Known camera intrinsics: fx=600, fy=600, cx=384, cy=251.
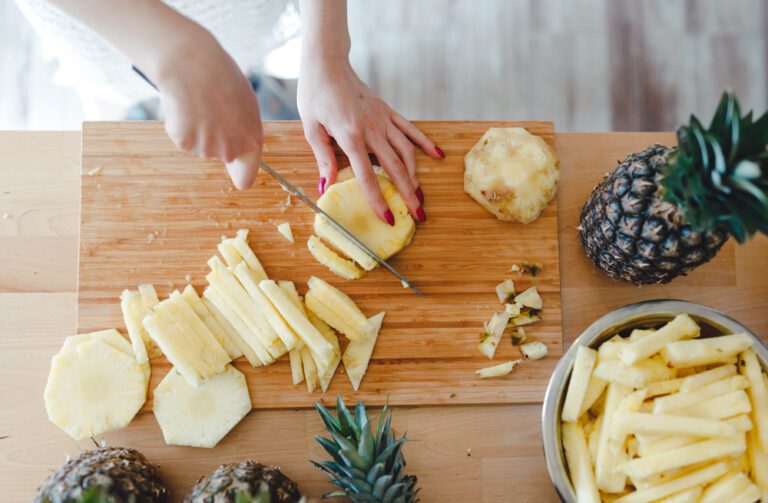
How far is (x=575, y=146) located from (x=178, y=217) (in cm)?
103

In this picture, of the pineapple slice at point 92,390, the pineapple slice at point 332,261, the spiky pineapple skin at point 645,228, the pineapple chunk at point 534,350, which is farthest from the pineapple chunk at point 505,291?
the pineapple slice at point 92,390

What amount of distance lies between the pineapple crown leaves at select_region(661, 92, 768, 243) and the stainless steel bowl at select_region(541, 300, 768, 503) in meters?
0.25

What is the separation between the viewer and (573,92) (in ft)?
7.89

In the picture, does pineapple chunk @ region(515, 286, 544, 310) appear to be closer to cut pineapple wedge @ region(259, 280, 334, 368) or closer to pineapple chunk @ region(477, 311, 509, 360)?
pineapple chunk @ region(477, 311, 509, 360)

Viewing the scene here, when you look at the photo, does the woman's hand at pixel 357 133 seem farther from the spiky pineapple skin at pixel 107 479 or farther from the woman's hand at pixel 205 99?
the spiky pineapple skin at pixel 107 479

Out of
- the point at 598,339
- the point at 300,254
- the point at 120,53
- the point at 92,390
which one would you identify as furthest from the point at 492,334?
the point at 120,53

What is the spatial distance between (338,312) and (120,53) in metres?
0.89

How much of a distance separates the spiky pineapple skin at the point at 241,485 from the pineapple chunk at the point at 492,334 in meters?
0.55

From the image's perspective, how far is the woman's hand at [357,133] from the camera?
1474 mm

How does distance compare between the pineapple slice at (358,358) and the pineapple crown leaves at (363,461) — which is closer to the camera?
the pineapple crown leaves at (363,461)

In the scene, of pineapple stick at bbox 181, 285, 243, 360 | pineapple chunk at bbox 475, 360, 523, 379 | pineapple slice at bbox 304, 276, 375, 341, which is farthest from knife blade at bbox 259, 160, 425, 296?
pineapple stick at bbox 181, 285, 243, 360

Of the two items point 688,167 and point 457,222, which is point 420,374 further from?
point 688,167

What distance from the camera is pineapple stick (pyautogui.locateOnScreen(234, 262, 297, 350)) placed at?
141 cm

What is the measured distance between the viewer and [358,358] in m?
1.45
